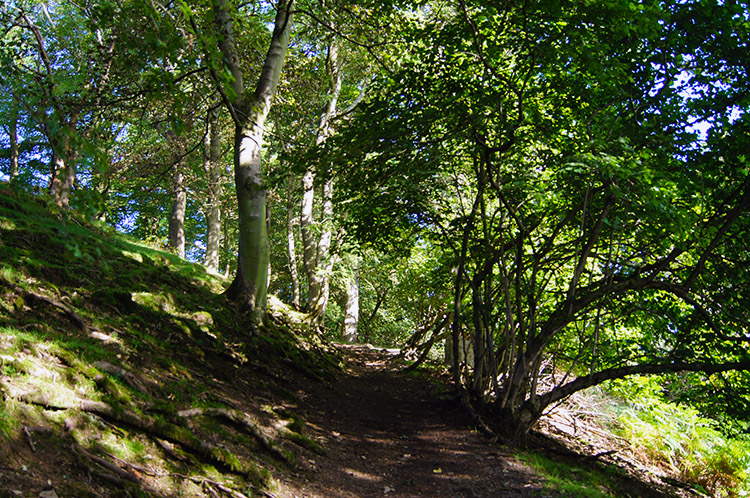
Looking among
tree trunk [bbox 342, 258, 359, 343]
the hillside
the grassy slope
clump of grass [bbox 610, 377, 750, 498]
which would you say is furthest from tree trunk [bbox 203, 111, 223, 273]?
clump of grass [bbox 610, 377, 750, 498]

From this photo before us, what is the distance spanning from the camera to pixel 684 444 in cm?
1025

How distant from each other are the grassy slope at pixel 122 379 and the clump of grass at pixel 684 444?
6.66 m

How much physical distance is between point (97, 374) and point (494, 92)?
5.39 metres

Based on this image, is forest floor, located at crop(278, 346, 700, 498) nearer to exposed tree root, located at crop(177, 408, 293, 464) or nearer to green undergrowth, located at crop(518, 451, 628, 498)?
green undergrowth, located at crop(518, 451, 628, 498)

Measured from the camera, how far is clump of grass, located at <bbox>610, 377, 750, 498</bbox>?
30.1 feet

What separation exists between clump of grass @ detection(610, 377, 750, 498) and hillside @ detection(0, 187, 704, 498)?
8.97ft

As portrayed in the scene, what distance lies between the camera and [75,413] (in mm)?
3416

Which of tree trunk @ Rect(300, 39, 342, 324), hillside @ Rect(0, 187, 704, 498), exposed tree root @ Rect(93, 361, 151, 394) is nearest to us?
hillside @ Rect(0, 187, 704, 498)

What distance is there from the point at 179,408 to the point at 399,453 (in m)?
3.13

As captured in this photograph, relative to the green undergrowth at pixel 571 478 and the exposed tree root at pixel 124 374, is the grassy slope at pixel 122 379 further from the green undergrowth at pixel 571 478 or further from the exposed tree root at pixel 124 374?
the green undergrowth at pixel 571 478

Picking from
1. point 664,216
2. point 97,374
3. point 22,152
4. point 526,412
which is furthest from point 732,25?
point 22,152

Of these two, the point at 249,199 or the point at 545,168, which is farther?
the point at 249,199

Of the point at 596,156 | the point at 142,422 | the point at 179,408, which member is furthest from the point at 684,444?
the point at 142,422

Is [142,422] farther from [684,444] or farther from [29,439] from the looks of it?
[684,444]
